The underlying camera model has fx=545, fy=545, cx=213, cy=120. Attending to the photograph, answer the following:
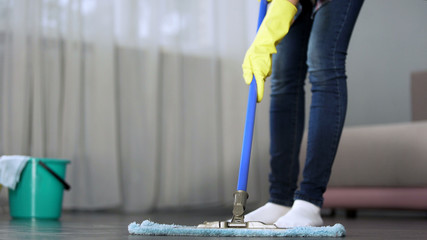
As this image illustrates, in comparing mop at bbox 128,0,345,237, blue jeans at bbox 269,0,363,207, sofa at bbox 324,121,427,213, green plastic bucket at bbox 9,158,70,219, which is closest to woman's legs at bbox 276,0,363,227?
blue jeans at bbox 269,0,363,207

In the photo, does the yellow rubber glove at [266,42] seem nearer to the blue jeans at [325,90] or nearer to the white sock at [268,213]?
the blue jeans at [325,90]

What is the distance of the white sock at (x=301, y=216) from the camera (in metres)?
1.12

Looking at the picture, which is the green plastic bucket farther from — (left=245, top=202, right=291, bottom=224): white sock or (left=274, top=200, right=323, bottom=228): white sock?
(left=274, top=200, right=323, bottom=228): white sock

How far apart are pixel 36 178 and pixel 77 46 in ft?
2.81

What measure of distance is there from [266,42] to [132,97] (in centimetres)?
160

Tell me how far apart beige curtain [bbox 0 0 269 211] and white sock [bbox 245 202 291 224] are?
1.33 meters

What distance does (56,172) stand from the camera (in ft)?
6.12

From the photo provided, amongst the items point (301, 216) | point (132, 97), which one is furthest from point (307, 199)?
point (132, 97)

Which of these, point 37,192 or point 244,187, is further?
point 37,192

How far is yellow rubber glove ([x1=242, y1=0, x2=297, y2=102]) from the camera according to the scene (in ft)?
3.63

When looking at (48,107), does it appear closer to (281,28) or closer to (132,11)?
(132,11)

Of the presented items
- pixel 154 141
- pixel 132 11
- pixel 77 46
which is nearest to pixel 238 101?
pixel 154 141

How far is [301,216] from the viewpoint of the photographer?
3.76 feet

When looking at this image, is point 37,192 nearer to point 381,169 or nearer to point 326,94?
point 326,94
